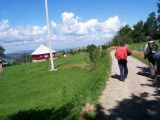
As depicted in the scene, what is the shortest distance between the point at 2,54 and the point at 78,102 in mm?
141595

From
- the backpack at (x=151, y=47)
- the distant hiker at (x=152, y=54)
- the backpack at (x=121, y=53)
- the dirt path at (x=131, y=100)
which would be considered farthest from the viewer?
the backpack at (x=151, y=47)

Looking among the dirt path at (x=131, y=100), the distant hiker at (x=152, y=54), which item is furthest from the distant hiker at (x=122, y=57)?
the distant hiker at (x=152, y=54)

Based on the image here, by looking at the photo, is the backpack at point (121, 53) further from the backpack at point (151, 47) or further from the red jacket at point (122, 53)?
the backpack at point (151, 47)

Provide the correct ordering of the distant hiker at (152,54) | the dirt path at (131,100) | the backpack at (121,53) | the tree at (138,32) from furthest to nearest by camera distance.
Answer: the tree at (138,32)
the distant hiker at (152,54)
the backpack at (121,53)
the dirt path at (131,100)

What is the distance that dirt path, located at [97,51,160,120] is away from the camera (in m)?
9.03

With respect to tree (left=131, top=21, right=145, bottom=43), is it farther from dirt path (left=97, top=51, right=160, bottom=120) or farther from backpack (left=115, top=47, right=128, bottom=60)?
dirt path (left=97, top=51, right=160, bottom=120)

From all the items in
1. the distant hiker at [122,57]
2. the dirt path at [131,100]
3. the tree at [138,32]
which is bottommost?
the dirt path at [131,100]

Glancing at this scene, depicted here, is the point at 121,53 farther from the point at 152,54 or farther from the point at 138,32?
the point at 138,32

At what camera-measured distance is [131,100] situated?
1078 centimetres

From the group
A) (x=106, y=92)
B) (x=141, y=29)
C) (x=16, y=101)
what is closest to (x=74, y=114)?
(x=106, y=92)

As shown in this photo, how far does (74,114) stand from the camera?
9.73 meters

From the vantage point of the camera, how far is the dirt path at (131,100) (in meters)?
9.03

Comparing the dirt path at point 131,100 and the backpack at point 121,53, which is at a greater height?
the backpack at point 121,53

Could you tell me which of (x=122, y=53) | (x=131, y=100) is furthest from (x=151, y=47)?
(x=131, y=100)
